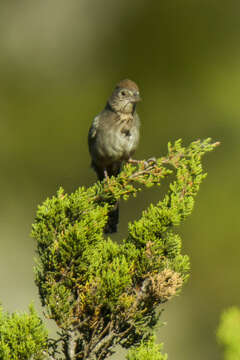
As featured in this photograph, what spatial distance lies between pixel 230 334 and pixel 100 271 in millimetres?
484

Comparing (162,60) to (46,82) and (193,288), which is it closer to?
(46,82)

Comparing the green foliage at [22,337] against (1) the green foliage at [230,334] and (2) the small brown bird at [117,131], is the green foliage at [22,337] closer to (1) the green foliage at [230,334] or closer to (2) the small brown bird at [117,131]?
(1) the green foliage at [230,334]

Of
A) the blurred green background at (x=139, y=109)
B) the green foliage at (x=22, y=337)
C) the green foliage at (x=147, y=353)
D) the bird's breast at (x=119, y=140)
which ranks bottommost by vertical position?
the green foliage at (x=147, y=353)

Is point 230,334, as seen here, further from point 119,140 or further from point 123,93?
point 123,93

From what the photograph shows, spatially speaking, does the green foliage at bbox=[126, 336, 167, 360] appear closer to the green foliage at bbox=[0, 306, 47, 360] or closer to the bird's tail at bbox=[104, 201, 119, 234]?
the green foliage at bbox=[0, 306, 47, 360]

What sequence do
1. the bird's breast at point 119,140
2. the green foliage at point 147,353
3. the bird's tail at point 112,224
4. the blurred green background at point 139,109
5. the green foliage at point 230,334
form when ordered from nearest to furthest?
the green foliage at point 230,334, the green foliage at point 147,353, the bird's tail at point 112,224, the bird's breast at point 119,140, the blurred green background at point 139,109

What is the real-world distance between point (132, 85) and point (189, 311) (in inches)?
110

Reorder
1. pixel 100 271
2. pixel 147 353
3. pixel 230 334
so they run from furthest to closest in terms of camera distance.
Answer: pixel 100 271, pixel 147 353, pixel 230 334

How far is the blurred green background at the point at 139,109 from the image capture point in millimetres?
5445

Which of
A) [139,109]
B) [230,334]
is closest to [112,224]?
[230,334]

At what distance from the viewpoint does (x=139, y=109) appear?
583 centimetres

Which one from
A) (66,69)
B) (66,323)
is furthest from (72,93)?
(66,323)

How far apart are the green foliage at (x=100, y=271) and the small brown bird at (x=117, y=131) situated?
171cm

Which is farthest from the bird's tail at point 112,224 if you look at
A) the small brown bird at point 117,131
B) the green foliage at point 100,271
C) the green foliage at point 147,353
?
the green foliage at point 147,353
